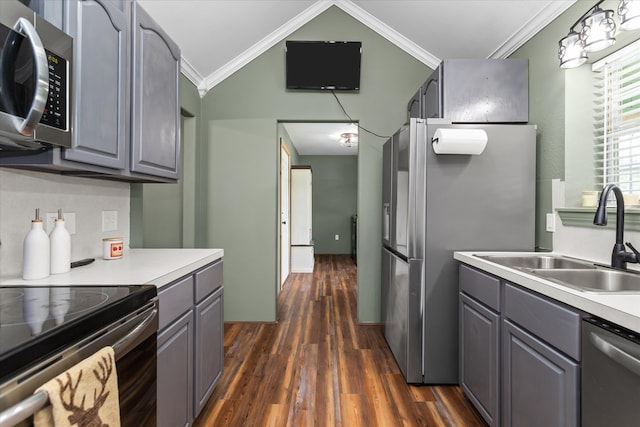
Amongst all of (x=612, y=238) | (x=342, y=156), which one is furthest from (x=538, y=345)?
(x=342, y=156)

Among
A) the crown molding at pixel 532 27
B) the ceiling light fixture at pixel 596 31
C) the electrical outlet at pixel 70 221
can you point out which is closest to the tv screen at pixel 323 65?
the crown molding at pixel 532 27

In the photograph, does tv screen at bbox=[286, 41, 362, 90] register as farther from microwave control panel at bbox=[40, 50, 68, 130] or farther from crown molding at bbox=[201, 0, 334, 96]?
microwave control panel at bbox=[40, 50, 68, 130]

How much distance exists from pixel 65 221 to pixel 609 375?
224 cm

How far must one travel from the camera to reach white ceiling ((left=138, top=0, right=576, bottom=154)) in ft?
7.27

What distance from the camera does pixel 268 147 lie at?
10.5 ft

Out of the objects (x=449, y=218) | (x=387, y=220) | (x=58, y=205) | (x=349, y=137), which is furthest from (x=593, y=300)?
(x=349, y=137)

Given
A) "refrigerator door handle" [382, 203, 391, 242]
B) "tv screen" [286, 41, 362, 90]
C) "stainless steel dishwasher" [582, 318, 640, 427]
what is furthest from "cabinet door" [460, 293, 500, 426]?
"tv screen" [286, 41, 362, 90]

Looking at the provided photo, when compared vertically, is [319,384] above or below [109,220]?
below

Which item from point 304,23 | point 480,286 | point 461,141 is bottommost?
point 480,286

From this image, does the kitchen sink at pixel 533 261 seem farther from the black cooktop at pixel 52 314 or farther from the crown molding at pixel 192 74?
the crown molding at pixel 192 74

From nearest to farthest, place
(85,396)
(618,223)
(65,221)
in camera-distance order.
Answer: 1. (85,396)
2. (618,223)
3. (65,221)

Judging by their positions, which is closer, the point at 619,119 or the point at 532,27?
the point at 619,119

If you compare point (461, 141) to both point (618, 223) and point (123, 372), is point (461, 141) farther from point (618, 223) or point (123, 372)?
point (123, 372)

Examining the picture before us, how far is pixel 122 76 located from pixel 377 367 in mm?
2381
